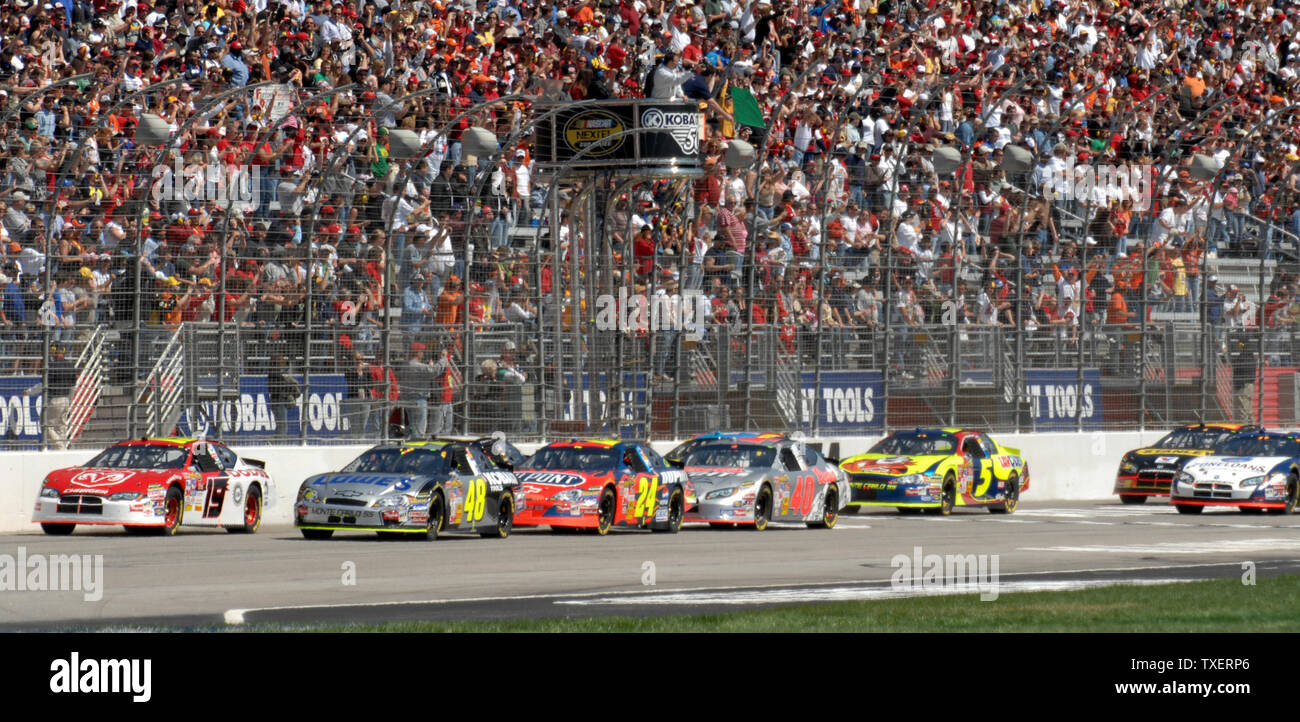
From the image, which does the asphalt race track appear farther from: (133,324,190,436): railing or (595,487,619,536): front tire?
(133,324,190,436): railing

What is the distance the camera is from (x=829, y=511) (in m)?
26.5

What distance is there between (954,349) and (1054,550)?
30.9ft

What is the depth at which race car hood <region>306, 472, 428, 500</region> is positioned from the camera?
2209 centimetres

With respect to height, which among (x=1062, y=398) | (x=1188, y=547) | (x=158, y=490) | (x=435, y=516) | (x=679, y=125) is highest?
(x=679, y=125)

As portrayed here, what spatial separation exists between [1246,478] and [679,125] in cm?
963

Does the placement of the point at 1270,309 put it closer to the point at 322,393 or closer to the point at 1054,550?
the point at 1054,550

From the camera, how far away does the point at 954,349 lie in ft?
102

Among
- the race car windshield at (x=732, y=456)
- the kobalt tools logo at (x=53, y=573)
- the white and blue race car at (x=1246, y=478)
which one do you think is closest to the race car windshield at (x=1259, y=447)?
the white and blue race car at (x=1246, y=478)

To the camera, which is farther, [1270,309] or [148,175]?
[1270,309]

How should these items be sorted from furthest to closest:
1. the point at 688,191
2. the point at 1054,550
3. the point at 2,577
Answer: the point at 688,191
the point at 1054,550
the point at 2,577

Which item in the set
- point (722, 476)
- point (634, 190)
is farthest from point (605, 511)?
point (634, 190)

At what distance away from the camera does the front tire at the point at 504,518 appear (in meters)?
23.5

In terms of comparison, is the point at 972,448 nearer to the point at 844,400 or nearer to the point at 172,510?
the point at 844,400
